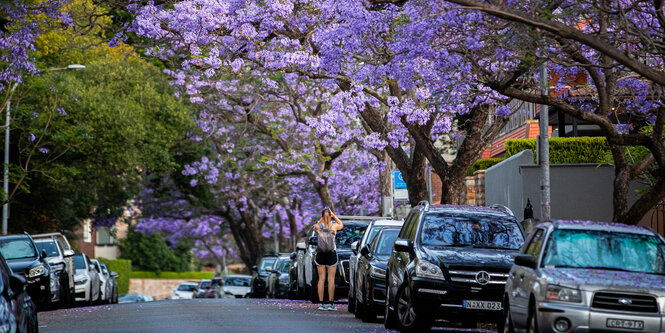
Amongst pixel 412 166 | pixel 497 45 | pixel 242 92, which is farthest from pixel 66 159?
pixel 497 45

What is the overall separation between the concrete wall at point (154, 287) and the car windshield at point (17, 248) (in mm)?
66615

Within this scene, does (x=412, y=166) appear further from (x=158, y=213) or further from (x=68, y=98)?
(x=158, y=213)

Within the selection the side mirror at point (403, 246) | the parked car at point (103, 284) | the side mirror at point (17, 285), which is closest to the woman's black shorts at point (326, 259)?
the side mirror at point (403, 246)

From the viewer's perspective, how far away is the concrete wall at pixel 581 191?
29.8 metres

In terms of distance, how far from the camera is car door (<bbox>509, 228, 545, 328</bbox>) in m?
12.1

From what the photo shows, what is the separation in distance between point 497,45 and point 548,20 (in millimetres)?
3877

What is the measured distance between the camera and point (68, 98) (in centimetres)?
3841

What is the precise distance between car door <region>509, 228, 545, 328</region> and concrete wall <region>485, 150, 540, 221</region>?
16.3 meters

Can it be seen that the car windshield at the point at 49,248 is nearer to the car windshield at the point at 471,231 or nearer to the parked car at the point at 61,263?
the parked car at the point at 61,263

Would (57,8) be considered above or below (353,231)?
above

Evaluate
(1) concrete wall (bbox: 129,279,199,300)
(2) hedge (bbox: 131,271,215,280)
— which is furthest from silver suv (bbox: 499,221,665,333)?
(2) hedge (bbox: 131,271,215,280)

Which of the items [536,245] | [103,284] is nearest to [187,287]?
[103,284]

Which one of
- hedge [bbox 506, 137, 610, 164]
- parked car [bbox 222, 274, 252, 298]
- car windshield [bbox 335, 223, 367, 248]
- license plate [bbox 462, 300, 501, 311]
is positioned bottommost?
parked car [bbox 222, 274, 252, 298]

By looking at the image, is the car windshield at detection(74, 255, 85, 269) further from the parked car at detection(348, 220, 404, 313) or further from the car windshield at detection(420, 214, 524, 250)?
the car windshield at detection(420, 214, 524, 250)
